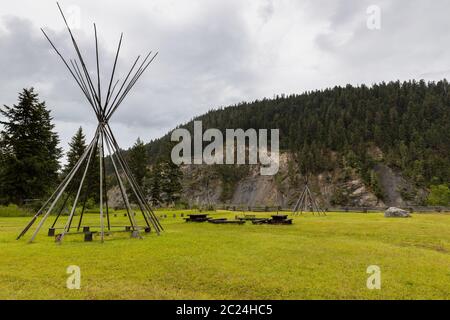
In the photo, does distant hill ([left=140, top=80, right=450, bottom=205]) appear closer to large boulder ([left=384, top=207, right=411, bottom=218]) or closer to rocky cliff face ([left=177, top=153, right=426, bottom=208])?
rocky cliff face ([left=177, top=153, right=426, bottom=208])

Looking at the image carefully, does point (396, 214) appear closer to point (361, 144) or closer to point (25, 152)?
point (25, 152)

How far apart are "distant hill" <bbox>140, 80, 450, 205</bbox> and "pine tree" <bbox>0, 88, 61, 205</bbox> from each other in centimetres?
3388

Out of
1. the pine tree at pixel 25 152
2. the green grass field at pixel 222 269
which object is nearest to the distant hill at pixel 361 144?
the pine tree at pixel 25 152

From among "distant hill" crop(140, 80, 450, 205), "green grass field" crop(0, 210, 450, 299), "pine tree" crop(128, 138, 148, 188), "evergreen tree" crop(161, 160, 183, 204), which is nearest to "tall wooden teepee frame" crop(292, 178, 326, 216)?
"green grass field" crop(0, 210, 450, 299)

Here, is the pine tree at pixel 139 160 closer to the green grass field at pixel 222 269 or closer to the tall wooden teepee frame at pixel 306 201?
the tall wooden teepee frame at pixel 306 201

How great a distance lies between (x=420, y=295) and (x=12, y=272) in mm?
8773

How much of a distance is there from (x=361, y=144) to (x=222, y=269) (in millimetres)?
90659

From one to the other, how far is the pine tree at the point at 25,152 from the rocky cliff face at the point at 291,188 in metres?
52.9

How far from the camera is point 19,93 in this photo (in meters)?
31.3

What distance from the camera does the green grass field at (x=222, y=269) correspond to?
5797mm

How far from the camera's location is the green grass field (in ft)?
19.0

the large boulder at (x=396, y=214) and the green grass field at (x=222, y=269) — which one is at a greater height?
the green grass field at (x=222, y=269)
